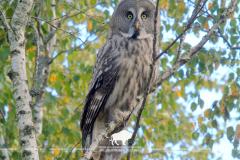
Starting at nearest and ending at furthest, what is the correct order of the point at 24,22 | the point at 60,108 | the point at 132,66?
the point at 24,22
the point at 132,66
the point at 60,108

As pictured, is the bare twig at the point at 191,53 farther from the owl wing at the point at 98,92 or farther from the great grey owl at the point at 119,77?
the owl wing at the point at 98,92

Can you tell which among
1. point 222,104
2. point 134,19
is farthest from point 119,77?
point 222,104

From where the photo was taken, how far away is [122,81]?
3.41 metres

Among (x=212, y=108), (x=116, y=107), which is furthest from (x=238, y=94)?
(x=116, y=107)

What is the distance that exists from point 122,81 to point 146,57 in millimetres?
403

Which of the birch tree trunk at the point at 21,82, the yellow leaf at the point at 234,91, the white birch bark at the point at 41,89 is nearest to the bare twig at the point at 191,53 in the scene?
the birch tree trunk at the point at 21,82

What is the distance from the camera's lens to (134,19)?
147 inches

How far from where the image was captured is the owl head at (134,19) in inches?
144

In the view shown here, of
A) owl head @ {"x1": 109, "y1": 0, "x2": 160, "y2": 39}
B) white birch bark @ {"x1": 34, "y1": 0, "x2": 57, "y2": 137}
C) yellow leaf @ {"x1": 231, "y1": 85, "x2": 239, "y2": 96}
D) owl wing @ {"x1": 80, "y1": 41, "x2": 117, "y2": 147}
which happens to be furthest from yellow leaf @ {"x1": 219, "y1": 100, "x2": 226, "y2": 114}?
white birch bark @ {"x1": 34, "y1": 0, "x2": 57, "y2": 137}

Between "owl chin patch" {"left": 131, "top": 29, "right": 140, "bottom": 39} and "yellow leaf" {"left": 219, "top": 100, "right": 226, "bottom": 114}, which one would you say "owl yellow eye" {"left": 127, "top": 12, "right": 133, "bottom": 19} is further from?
"yellow leaf" {"left": 219, "top": 100, "right": 226, "bottom": 114}

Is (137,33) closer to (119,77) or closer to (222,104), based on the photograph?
(119,77)

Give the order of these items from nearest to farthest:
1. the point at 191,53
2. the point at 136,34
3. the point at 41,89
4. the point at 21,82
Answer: the point at 21,82, the point at 191,53, the point at 136,34, the point at 41,89

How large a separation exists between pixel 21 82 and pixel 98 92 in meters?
1.26

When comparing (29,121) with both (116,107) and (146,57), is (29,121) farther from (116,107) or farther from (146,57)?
(146,57)
